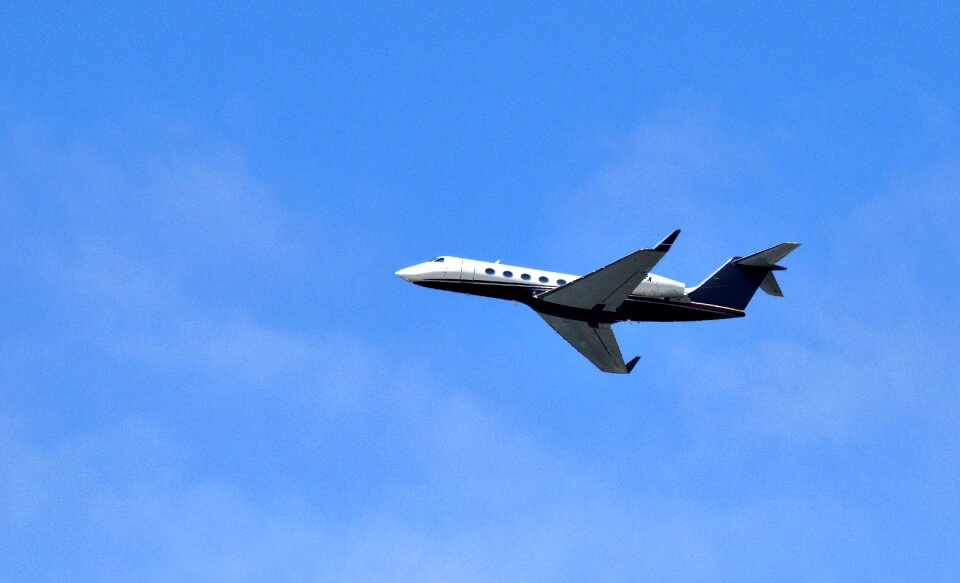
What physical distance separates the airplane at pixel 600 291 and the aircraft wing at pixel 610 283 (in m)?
0.06

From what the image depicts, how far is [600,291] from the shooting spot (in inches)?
3270

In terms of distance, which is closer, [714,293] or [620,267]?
[620,267]

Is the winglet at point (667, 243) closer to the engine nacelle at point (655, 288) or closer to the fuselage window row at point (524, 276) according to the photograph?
the engine nacelle at point (655, 288)

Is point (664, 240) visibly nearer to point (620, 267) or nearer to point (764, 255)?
point (620, 267)

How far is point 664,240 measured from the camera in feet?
252

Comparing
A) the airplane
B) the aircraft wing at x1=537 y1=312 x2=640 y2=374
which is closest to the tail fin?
the airplane

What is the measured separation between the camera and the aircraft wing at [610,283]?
257 feet

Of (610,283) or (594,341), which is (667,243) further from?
(594,341)

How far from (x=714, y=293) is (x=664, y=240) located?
460 inches

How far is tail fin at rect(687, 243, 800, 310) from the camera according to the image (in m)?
87.1

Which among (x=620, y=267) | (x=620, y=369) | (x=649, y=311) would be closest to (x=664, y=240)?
(x=620, y=267)

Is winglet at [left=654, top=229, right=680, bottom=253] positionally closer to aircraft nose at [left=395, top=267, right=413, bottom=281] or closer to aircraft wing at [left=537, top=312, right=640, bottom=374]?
aircraft wing at [left=537, top=312, right=640, bottom=374]

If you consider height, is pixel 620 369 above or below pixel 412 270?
below

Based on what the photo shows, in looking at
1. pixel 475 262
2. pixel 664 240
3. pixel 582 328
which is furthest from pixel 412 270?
pixel 664 240
